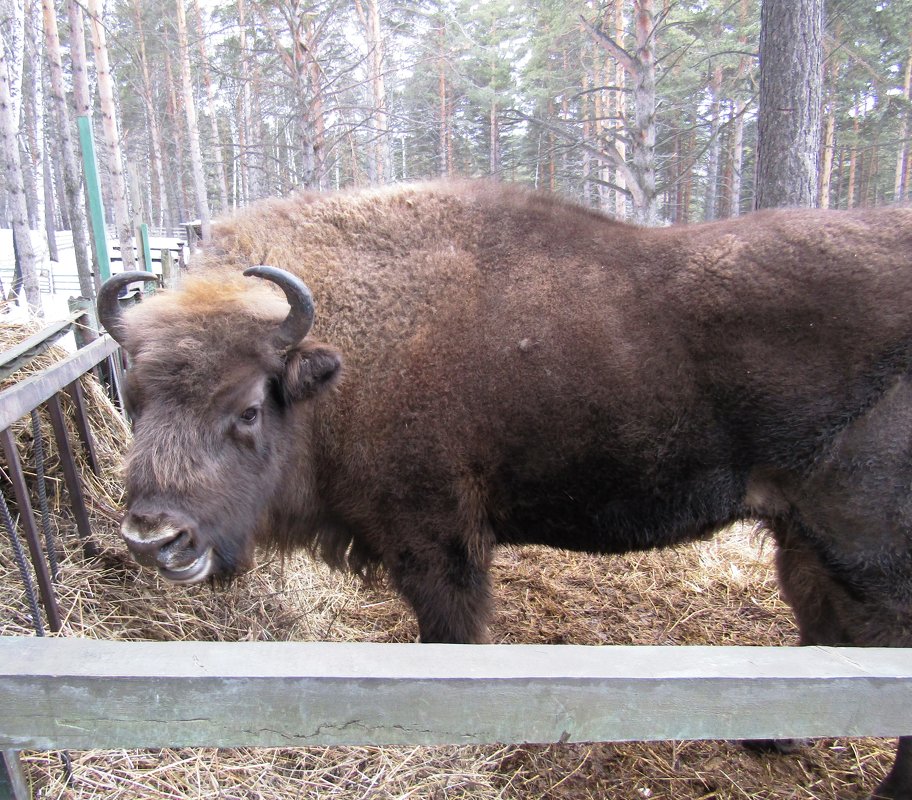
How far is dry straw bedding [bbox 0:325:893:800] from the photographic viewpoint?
278 centimetres

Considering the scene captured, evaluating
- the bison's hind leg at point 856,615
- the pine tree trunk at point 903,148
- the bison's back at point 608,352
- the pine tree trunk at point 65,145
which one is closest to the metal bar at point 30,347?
the bison's back at point 608,352

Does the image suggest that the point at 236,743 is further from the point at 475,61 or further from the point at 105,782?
the point at 475,61

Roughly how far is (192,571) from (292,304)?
1.16 metres

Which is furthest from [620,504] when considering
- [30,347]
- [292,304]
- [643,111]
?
[643,111]

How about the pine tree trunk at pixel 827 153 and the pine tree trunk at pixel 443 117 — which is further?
the pine tree trunk at pixel 443 117

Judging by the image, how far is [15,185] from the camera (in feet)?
36.3

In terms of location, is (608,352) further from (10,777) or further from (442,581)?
(10,777)

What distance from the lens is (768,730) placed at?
4.36 ft

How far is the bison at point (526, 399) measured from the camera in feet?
8.52

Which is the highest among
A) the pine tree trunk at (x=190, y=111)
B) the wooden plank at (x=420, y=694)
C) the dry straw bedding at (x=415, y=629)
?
the pine tree trunk at (x=190, y=111)

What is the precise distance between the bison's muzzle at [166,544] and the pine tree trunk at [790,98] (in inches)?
224

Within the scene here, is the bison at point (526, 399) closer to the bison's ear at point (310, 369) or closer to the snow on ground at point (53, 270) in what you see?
the bison's ear at point (310, 369)

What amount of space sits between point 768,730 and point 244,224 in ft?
10.1

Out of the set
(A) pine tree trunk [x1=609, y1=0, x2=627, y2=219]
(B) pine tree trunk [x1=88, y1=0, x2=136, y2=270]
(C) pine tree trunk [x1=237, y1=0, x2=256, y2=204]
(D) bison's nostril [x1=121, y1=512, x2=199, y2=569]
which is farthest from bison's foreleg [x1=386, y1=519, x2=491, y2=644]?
(A) pine tree trunk [x1=609, y1=0, x2=627, y2=219]
